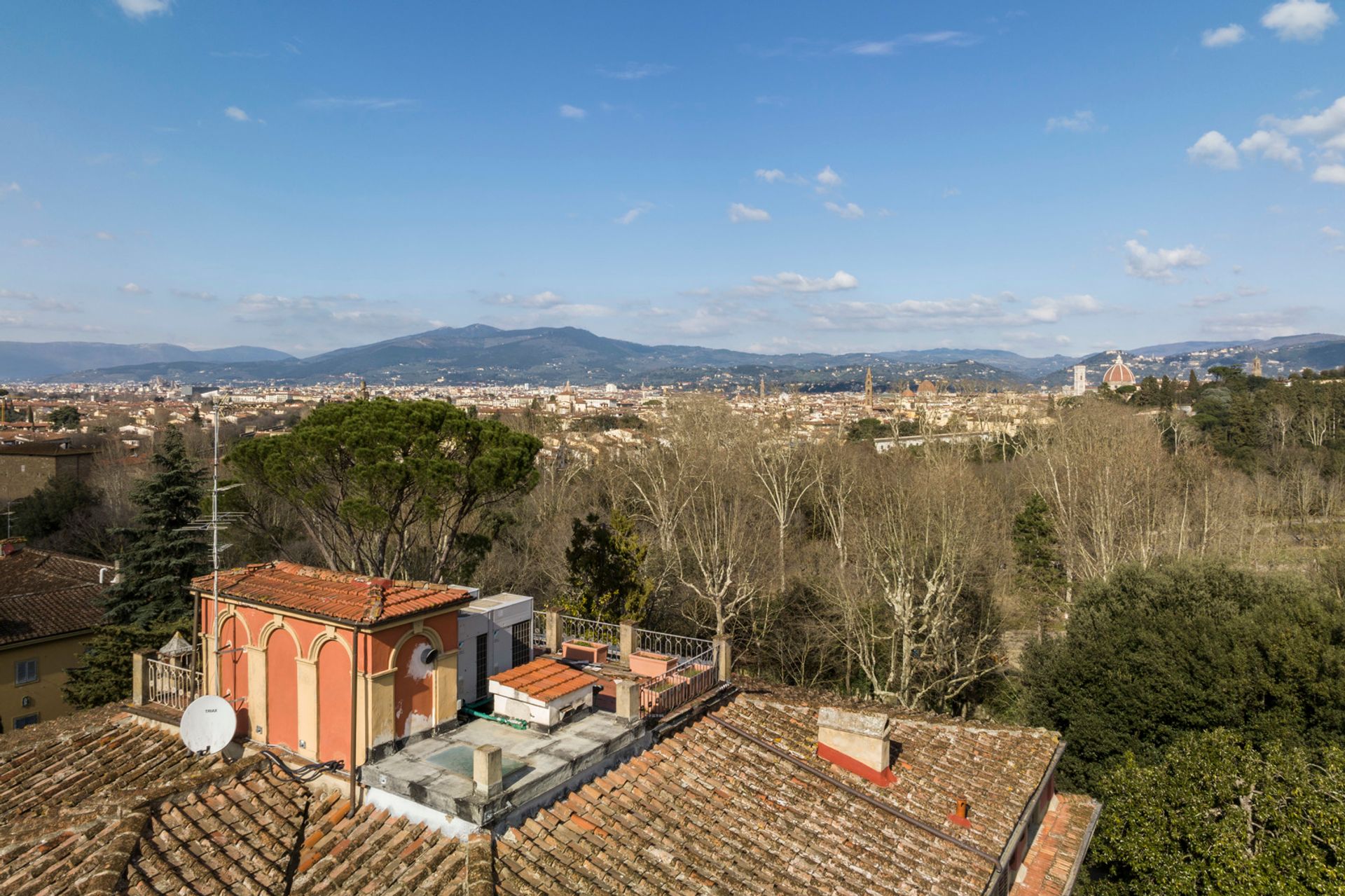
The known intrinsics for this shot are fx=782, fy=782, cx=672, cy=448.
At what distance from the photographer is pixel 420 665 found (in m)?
7.48

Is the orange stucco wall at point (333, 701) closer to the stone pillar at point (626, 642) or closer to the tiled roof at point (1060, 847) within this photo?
the stone pillar at point (626, 642)

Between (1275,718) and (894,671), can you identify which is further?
(894,671)

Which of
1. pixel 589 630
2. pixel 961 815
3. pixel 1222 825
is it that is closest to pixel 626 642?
pixel 589 630

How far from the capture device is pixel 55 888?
5.42 meters

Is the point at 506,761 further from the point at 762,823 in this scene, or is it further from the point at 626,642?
the point at 626,642

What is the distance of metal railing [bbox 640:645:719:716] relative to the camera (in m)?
8.37

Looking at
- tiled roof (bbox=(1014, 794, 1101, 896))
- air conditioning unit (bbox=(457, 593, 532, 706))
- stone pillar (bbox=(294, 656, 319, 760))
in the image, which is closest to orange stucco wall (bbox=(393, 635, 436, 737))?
air conditioning unit (bbox=(457, 593, 532, 706))

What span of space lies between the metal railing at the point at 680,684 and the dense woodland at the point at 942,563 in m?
4.95

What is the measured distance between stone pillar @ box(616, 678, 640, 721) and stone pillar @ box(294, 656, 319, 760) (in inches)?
111

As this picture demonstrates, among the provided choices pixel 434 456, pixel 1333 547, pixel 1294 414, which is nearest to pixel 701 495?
pixel 434 456

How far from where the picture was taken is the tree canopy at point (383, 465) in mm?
13039

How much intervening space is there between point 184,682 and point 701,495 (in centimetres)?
1917

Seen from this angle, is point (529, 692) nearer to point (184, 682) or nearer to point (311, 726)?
point (311, 726)

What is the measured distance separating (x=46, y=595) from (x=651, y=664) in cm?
1933
